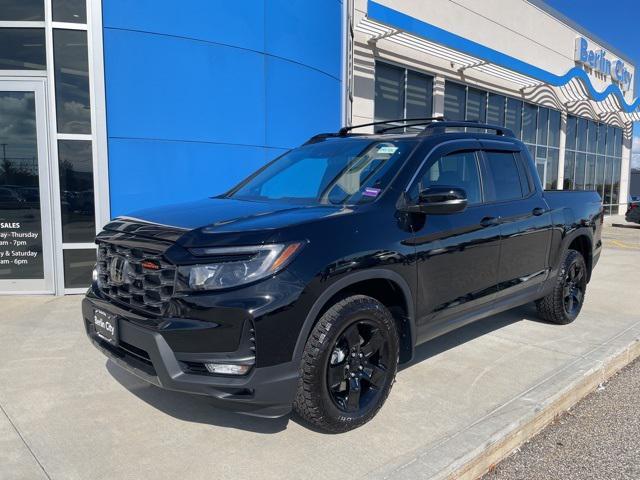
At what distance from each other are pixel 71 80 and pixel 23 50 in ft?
2.18

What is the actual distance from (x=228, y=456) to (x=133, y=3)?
5872 mm

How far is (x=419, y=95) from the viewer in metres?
13.6

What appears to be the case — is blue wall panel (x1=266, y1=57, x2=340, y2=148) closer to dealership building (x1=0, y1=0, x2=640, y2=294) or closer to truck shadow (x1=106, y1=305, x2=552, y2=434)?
dealership building (x1=0, y1=0, x2=640, y2=294)

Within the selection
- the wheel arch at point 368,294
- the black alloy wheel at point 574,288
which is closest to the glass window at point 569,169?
the black alloy wheel at point 574,288

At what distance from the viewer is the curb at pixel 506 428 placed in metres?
2.69

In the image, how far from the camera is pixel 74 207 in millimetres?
6621

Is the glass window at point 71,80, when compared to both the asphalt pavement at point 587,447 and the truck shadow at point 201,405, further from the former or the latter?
the asphalt pavement at point 587,447

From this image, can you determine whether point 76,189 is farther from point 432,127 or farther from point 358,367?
point 358,367

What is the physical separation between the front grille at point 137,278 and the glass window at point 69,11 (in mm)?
4420

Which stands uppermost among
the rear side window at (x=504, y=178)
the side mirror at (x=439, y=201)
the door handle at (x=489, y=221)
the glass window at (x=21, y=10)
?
the glass window at (x=21, y=10)

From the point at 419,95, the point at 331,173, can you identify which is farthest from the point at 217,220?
the point at 419,95

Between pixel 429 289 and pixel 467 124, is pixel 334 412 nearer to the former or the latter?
pixel 429 289

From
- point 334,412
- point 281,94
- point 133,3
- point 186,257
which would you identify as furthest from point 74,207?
point 334,412

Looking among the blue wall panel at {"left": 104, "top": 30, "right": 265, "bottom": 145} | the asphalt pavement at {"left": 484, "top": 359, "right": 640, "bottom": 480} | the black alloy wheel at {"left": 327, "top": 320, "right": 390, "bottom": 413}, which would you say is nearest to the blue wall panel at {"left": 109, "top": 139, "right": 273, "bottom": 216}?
the blue wall panel at {"left": 104, "top": 30, "right": 265, "bottom": 145}
